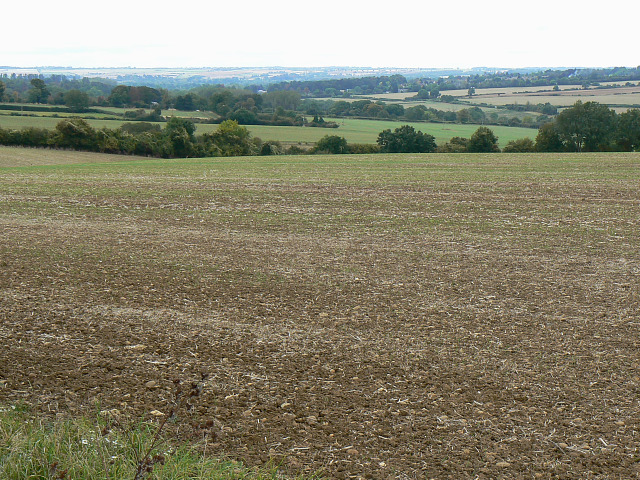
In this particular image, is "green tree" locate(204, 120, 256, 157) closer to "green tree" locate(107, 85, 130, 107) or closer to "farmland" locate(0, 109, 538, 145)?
"farmland" locate(0, 109, 538, 145)

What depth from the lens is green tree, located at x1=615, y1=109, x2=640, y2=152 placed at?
180 feet

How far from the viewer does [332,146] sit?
6284 cm

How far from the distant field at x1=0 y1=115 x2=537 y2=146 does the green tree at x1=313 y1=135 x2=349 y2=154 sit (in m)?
7.07

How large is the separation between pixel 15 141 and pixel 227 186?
4703 cm

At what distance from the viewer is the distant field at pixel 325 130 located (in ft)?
230

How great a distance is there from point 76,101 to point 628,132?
254ft

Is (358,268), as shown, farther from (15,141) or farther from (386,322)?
(15,141)

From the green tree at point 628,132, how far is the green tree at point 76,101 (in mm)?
74546

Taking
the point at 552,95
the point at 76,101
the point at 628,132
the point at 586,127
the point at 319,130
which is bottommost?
the point at 628,132

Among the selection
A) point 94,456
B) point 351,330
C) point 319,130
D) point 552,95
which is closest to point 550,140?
point 319,130

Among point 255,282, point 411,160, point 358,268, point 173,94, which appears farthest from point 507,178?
point 173,94

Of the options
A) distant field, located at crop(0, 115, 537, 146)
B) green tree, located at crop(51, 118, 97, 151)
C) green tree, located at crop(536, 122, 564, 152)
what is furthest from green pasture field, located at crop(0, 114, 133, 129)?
green tree, located at crop(536, 122, 564, 152)

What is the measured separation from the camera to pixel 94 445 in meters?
4.81

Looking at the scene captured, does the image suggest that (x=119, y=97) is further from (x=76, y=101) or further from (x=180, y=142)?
(x=180, y=142)
